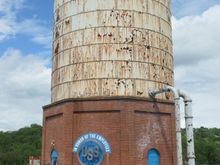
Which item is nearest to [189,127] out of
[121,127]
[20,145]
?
[121,127]

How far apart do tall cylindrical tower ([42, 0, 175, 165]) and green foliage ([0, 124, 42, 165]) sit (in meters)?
54.0

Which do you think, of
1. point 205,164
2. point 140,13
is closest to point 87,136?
point 140,13

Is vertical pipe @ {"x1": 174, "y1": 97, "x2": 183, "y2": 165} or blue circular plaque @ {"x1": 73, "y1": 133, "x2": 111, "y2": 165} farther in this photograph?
blue circular plaque @ {"x1": 73, "y1": 133, "x2": 111, "y2": 165}

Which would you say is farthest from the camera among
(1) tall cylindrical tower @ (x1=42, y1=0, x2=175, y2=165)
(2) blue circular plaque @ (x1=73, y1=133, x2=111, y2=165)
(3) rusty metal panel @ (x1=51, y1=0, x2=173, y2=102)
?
(3) rusty metal panel @ (x1=51, y1=0, x2=173, y2=102)

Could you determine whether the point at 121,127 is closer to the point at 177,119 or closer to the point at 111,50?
the point at 177,119

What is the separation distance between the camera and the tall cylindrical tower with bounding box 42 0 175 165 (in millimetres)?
17812

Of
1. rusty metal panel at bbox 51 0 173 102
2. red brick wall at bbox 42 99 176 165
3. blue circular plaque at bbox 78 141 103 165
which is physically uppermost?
rusty metal panel at bbox 51 0 173 102

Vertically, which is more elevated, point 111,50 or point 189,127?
point 111,50

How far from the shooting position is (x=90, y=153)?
58.3 feet

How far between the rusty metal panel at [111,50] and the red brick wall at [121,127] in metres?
0.80

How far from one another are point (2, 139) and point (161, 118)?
7727 cm

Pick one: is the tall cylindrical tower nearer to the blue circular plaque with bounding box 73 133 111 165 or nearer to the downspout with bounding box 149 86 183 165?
the blue circular plaque with bounding box 73 133 111 165

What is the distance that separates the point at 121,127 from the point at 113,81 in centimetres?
241

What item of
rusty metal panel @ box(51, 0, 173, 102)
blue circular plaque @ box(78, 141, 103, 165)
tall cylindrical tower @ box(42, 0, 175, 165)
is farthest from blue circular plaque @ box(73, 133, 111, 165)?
rusty metal panel @ box(51, 0, 173, 102)
